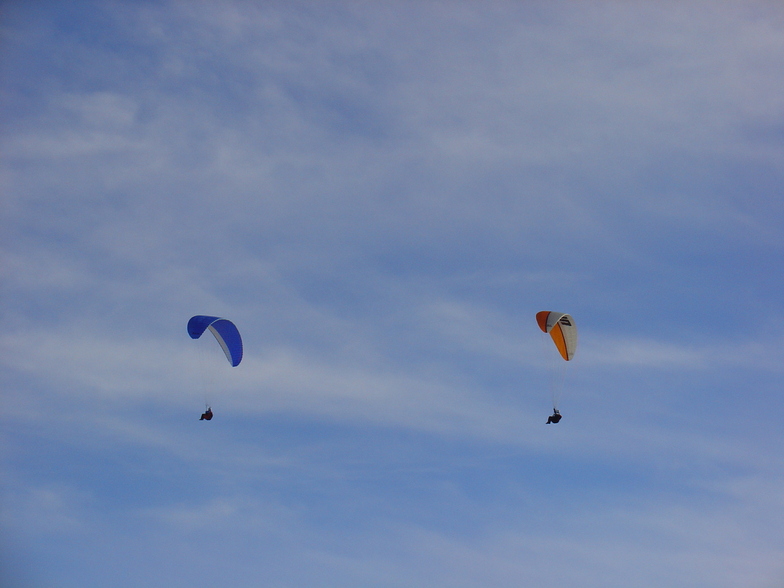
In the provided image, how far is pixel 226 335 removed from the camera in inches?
2295

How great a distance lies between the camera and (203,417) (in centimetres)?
5497

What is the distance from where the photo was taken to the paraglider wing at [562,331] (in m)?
58.7

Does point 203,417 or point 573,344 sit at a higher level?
point 573,344

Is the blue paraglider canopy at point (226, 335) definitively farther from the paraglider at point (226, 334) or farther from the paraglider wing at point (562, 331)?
the paraglider wing at point (562, 331)

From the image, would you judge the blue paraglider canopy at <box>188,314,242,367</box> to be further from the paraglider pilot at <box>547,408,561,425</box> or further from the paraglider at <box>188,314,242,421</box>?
the paraglider pilot at <box>547,408,561,425</box>

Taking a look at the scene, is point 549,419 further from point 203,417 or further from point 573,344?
point 203,417

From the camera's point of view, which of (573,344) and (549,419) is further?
(573,344)

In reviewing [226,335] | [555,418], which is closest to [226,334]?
[226,335]

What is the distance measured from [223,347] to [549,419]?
2370 centimetres

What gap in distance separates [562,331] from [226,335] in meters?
24.6

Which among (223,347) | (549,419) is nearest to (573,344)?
(549,419)

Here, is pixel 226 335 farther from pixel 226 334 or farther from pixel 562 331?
pixel 562 331

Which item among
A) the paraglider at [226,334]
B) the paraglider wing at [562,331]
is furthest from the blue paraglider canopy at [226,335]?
the paraglider wing at [562,331]

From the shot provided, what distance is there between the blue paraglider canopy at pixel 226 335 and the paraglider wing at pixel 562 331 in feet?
72.5
